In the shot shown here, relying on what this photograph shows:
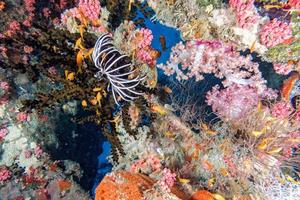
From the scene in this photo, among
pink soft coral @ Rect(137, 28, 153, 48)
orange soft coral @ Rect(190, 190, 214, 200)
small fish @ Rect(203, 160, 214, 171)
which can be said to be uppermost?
pink soft coral @ Rect(137, 28, 153, 48)

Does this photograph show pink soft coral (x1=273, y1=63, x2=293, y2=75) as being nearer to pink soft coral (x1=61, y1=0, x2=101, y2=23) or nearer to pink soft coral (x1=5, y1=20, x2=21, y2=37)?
pink soft coral (x1=61, y1=0, x2=101, y2=23)

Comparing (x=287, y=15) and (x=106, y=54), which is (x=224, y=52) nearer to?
(x=287, y=15)

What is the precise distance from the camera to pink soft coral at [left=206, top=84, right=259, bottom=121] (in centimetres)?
509

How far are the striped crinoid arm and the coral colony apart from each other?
0.02m

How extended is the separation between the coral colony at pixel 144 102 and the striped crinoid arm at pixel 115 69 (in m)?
0.02

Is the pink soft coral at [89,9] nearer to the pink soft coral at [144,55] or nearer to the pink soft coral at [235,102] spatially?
the pink soft coral at [144,55]

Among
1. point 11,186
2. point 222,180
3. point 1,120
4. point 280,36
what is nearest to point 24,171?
point 11,186

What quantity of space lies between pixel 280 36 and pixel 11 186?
15.4 ft

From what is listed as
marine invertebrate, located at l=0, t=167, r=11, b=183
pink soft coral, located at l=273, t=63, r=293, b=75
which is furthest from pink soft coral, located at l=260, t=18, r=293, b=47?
marine invertebrate, located at l=0, t=167, r=11, b=183

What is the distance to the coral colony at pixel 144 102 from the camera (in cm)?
411

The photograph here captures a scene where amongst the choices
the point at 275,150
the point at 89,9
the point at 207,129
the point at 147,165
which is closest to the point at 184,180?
the point at 147,165

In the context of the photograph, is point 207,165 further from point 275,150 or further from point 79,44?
point 79,44

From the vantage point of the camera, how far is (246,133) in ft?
16.2

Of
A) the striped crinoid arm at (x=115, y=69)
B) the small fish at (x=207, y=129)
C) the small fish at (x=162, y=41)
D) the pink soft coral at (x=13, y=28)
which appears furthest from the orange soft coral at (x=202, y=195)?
the pink soft coral at (x=13, y=28)
